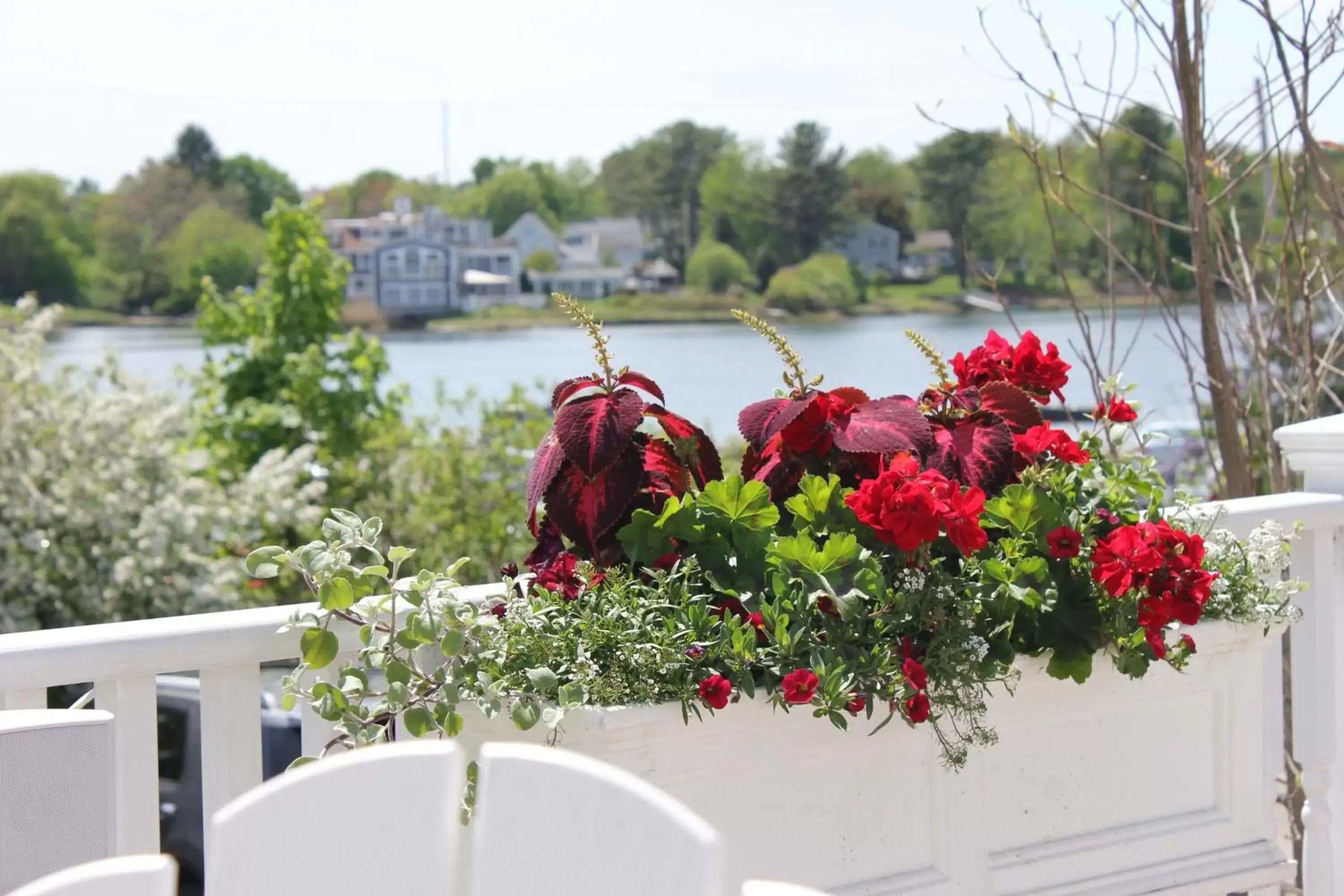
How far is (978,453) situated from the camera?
1716mm

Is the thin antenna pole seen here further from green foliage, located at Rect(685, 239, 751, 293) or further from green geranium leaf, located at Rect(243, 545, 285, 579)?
green geranium leaf, located at Rect(243, 545, 285, 579)

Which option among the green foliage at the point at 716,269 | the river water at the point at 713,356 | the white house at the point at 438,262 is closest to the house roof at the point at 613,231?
the white house at the point at 438,262

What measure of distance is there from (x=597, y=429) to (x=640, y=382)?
14cm

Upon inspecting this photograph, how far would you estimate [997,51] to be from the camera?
3145mm

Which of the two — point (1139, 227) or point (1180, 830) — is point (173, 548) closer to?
point (1139, 227)

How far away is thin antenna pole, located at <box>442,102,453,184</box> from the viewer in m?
15.3

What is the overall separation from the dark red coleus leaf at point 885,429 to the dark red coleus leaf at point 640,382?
233 millimetres

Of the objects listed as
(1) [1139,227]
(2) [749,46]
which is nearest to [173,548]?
(1) [1139,227]

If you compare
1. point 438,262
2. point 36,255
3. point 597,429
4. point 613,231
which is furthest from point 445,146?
point 597,429

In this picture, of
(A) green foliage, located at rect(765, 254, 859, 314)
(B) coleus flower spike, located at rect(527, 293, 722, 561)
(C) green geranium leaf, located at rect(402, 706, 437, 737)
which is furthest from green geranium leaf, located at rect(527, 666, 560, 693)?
(A) green foliage, located at rect(765, 254, 859, 314)

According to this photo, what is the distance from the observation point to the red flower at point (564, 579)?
4.97 ft

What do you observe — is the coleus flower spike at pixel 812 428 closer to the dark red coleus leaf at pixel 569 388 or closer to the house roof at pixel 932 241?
the dark red coleus leaf at pixel 569 388

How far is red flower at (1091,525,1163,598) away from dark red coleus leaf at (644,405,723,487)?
0.50 m

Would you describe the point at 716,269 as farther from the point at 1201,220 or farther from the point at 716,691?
the point at 716,691
